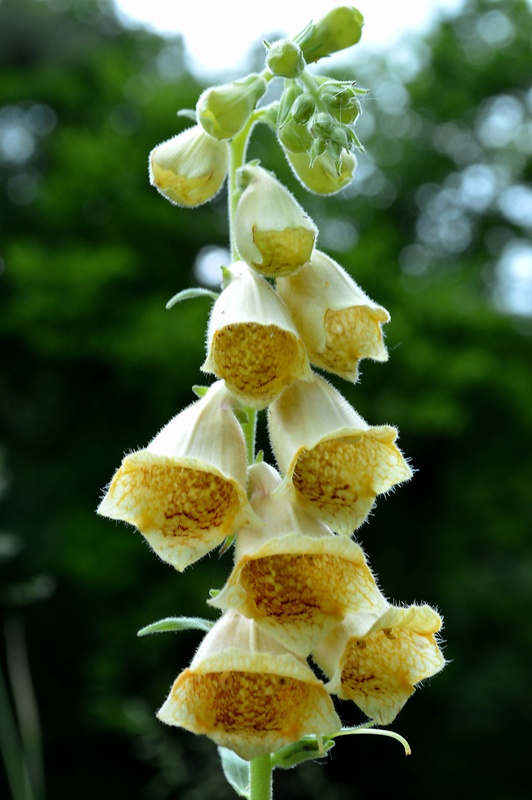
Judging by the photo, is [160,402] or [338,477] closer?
[338,477]

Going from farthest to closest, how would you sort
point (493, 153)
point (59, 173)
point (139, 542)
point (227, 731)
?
point (493, 153) < point (59, 173) < point (139, 542) < point (227, 731)

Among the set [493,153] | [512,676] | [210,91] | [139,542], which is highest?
[210,91]

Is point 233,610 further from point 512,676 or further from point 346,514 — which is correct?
point 512,676

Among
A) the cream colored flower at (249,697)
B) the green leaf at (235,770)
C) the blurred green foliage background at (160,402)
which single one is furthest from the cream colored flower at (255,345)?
the blurred green foliage background at (160,402)

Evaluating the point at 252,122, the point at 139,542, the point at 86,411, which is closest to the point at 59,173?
the point at 86,411

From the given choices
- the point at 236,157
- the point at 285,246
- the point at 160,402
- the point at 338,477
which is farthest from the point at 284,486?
the point at 160,402

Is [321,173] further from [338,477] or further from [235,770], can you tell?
[235,770]

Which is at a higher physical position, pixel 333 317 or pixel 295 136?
pixel 295 136
